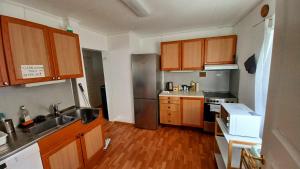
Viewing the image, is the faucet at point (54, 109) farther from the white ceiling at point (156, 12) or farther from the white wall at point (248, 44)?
the white wall at point (248, 44)

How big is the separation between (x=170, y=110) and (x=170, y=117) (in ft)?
0.59

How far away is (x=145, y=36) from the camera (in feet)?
11.6

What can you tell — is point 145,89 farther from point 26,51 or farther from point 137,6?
point 26,51

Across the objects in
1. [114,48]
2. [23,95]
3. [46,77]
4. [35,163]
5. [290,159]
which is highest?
[114,48]

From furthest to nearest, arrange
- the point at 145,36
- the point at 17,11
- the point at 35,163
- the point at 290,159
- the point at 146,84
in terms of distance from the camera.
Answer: the point at 145,36, the point at 146,84, the point at 17,11, the point at 35,163, the point at 290,159

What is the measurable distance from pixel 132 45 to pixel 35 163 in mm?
2736

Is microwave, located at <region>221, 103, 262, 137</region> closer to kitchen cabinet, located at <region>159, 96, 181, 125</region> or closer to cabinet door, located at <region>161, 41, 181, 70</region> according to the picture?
kitchen cabinet, located at <region>159, 96, 181, 125</region>

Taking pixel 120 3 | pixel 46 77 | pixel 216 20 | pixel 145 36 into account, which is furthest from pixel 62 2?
pixel 216 20

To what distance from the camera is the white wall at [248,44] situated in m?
1.84

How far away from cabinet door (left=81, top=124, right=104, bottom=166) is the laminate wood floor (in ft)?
0.61

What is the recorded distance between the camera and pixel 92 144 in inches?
77.7

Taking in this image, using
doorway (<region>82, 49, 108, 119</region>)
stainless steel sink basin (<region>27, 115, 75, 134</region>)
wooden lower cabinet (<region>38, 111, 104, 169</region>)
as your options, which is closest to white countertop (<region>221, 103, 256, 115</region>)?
wooden lower cabinet (<region>38, 111, 104, 169</region>)

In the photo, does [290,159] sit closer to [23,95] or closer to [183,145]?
[183,145]

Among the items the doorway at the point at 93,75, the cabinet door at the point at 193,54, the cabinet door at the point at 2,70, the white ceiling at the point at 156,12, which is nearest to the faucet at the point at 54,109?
the cabinet door at the point at 2,70
